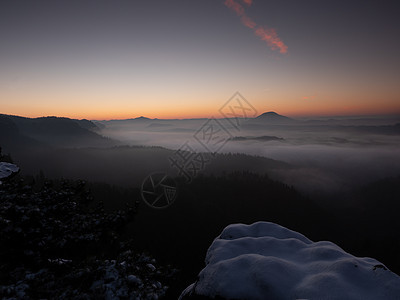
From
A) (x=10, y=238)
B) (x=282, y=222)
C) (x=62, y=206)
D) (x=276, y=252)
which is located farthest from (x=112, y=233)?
(x=282, y=222)

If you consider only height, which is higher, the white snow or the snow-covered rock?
the white snow

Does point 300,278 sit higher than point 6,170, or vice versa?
point 6,170

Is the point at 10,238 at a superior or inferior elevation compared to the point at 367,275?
superior

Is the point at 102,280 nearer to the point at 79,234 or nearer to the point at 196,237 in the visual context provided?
the point at 79,234

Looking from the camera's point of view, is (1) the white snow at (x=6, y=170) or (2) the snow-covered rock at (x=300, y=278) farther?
(1) the white snow at (x=6, y=170)

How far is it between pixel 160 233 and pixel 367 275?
82217mm

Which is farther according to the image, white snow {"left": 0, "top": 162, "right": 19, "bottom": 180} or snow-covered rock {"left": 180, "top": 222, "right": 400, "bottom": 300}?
white snow {"left": 0, "top": 162, "right": 19, "bottom": 180}

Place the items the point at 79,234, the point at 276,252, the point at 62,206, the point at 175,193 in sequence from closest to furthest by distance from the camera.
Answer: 1. the point at 276,252
2. the point at 79,234
3. the point at 62,206
4. the point at 175,193

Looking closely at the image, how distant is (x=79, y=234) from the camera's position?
8766 mm

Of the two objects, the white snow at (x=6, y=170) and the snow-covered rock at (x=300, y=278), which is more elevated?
the white snow at (x=6, y=170)

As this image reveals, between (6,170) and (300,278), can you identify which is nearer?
(300,278)

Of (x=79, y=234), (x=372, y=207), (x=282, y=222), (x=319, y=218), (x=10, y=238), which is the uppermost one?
(x=10, y=238)

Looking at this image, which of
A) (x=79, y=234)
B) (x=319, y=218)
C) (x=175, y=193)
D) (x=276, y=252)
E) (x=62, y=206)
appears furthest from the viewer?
(x=319, y=218)

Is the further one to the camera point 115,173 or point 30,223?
point 115,173
